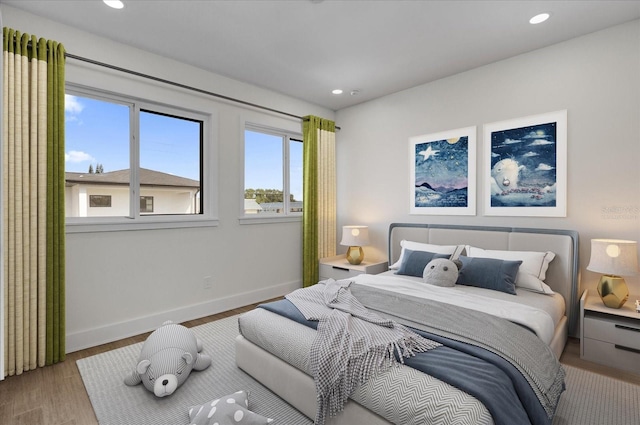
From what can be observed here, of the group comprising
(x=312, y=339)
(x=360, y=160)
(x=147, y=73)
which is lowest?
(x=312, y=339)

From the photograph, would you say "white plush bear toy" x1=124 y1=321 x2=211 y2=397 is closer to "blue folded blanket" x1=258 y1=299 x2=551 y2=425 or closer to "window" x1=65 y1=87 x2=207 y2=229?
"window" x1=65 y1=87 x2=207 y2=229

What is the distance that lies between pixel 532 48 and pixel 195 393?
411 cm

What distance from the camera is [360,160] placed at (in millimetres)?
4781

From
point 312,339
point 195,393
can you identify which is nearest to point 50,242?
point 195,393

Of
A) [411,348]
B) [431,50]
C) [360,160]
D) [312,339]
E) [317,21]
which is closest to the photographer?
[411,348]

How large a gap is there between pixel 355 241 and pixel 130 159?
2712 mm

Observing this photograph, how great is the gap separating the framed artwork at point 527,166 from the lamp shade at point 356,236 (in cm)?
149

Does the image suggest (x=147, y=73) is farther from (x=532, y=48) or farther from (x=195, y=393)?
(x=532, y=48)

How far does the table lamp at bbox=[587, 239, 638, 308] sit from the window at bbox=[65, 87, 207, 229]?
3.77 metres

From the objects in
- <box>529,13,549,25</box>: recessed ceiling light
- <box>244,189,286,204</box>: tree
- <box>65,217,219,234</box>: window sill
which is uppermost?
<box>529,13,549,25</box>: recessed ceiling light

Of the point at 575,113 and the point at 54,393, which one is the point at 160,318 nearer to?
the point at 54,393

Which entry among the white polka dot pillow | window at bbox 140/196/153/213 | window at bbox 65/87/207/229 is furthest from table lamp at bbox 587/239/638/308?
window at bbox 140/196/153/213

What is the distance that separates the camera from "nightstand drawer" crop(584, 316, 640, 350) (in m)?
2.44

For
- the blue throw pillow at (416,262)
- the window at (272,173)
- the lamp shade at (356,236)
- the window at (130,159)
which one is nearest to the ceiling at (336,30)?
the window at (130,159)
